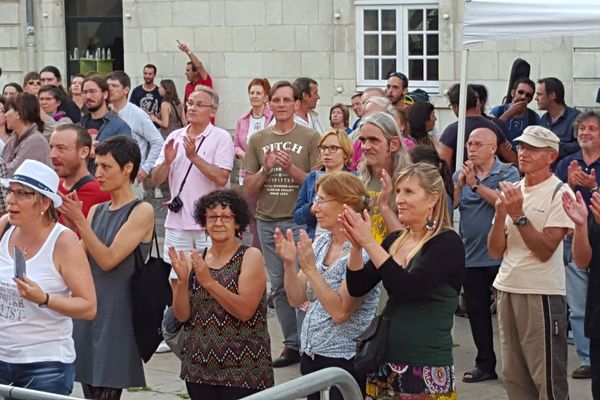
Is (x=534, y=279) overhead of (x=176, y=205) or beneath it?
beneath

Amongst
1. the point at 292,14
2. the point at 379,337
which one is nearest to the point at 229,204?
the point at 379,337

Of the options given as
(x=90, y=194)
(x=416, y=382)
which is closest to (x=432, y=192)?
(x=416, y=382)

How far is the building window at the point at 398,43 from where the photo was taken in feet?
53.1

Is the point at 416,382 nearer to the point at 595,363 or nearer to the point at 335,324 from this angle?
the point at 335,324

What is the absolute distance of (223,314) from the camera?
654cm

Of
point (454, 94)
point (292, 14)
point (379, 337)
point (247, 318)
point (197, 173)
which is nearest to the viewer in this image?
point (379, 337)

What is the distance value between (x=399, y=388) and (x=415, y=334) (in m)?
0.27

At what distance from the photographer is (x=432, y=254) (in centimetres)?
608

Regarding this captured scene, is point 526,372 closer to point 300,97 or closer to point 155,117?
point 300,97

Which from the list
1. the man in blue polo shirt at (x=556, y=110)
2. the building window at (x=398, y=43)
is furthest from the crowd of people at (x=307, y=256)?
the building window at (x=398, y=43)

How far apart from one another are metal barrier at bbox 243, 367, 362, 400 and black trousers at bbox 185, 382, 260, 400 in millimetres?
1750

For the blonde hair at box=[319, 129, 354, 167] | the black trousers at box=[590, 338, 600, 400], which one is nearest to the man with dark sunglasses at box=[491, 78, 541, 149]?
the blonde hair at box=[319, 129, 354, 167]

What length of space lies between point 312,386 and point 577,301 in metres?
4.93

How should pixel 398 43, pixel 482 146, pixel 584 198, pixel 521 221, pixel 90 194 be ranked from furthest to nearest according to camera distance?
pixel 398 43 → pixel 584 198 → pixel 482 146 → pixel 90 194 → pixel 521 221
